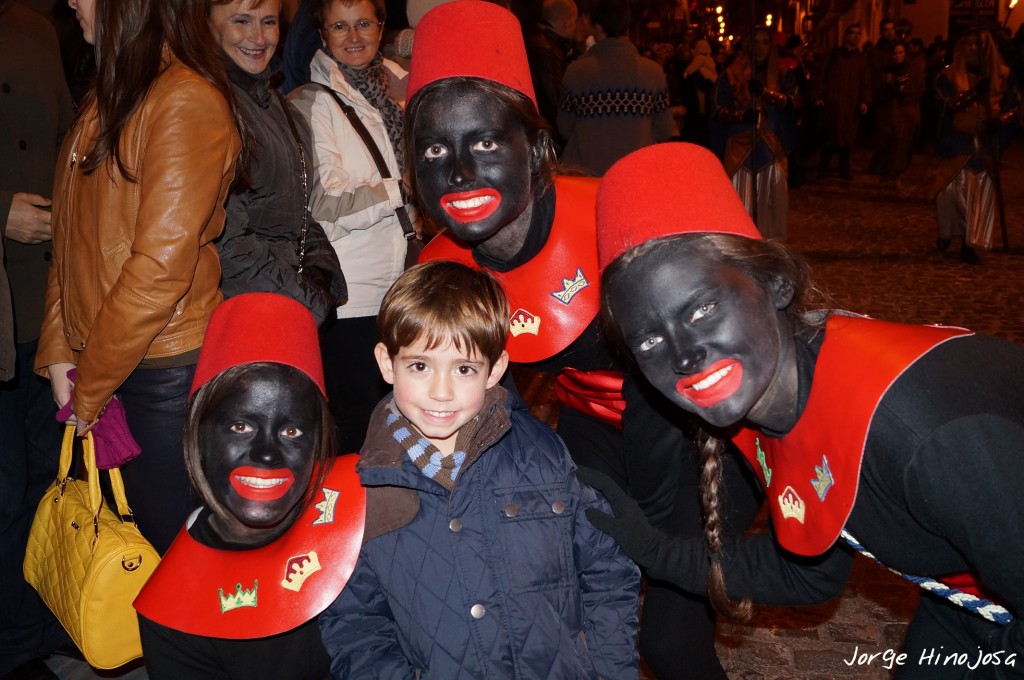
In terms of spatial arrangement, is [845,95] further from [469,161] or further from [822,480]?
[822,480]

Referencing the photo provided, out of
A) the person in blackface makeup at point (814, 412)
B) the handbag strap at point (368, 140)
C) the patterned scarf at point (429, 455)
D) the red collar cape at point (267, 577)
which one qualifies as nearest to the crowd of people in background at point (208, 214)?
the handbag strap at point (368, 140)

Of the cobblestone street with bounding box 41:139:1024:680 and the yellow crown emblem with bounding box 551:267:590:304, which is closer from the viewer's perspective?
the yellow crown emblem with bounding box 551:267:590:304

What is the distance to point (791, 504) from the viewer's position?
88.7 inches

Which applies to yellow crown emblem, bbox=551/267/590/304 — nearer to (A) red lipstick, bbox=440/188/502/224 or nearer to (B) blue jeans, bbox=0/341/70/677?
(A) red lipstick, bbox=440/188/502/224

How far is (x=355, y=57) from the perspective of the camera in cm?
373

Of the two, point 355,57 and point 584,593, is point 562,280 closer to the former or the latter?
point 584,593

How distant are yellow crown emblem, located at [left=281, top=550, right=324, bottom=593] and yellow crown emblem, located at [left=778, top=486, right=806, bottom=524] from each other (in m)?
1.09

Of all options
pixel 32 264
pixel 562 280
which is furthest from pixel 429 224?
pixel 32 264

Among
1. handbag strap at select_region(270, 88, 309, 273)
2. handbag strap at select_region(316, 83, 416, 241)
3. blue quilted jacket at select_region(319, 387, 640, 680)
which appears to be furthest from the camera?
handbag strap at select_region(316, 83, 416, 241)

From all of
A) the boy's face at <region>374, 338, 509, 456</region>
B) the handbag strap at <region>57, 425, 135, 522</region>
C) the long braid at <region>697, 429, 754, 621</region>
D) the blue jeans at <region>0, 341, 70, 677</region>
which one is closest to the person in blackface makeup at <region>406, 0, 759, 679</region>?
the long braid at <region>697, 429, 754, 621</region>

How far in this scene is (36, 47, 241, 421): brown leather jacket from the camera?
262 cm

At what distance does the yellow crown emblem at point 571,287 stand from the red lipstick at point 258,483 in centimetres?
91

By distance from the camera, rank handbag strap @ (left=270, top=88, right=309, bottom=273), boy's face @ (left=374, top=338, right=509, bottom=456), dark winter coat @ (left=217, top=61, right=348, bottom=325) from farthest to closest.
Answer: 1. handbag strap @ (left=270, top=88, right=309, bottom=273)
2. dark winter coat @ (left=217, top=61, right=348, bottom=325)
3. boy's face @ (left=374, top=338, right=509, bottom=456)

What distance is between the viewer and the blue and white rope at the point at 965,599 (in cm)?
212
